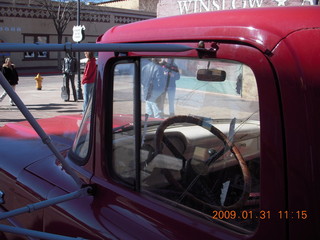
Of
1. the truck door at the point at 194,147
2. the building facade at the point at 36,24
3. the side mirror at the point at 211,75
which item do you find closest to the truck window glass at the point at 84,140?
the truck door at the point at 194,147

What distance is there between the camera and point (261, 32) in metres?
1.12

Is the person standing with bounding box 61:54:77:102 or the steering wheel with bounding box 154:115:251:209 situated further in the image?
the person standing with bounding box 61:54:77:102

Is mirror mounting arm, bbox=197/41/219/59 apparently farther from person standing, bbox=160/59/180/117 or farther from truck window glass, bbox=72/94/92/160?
truck window glass, bbox=72/94/92/160

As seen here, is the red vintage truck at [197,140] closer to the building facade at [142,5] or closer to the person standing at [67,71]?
the person standing at [67,71]

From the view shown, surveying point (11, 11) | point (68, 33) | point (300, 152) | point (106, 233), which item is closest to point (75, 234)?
point (106, 233)

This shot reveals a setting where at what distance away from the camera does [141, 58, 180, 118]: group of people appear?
4.80 ft

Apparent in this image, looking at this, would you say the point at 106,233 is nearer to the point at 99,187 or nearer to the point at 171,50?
the point at 99,187

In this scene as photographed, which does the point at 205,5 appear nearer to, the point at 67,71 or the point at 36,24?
the point at 67,71

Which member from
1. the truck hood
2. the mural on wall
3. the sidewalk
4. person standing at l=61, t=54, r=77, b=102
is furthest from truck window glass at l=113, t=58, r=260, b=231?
person standing at l=61, t=54, r=77, b=102

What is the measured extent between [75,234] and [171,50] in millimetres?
888

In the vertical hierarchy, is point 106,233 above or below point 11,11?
below
